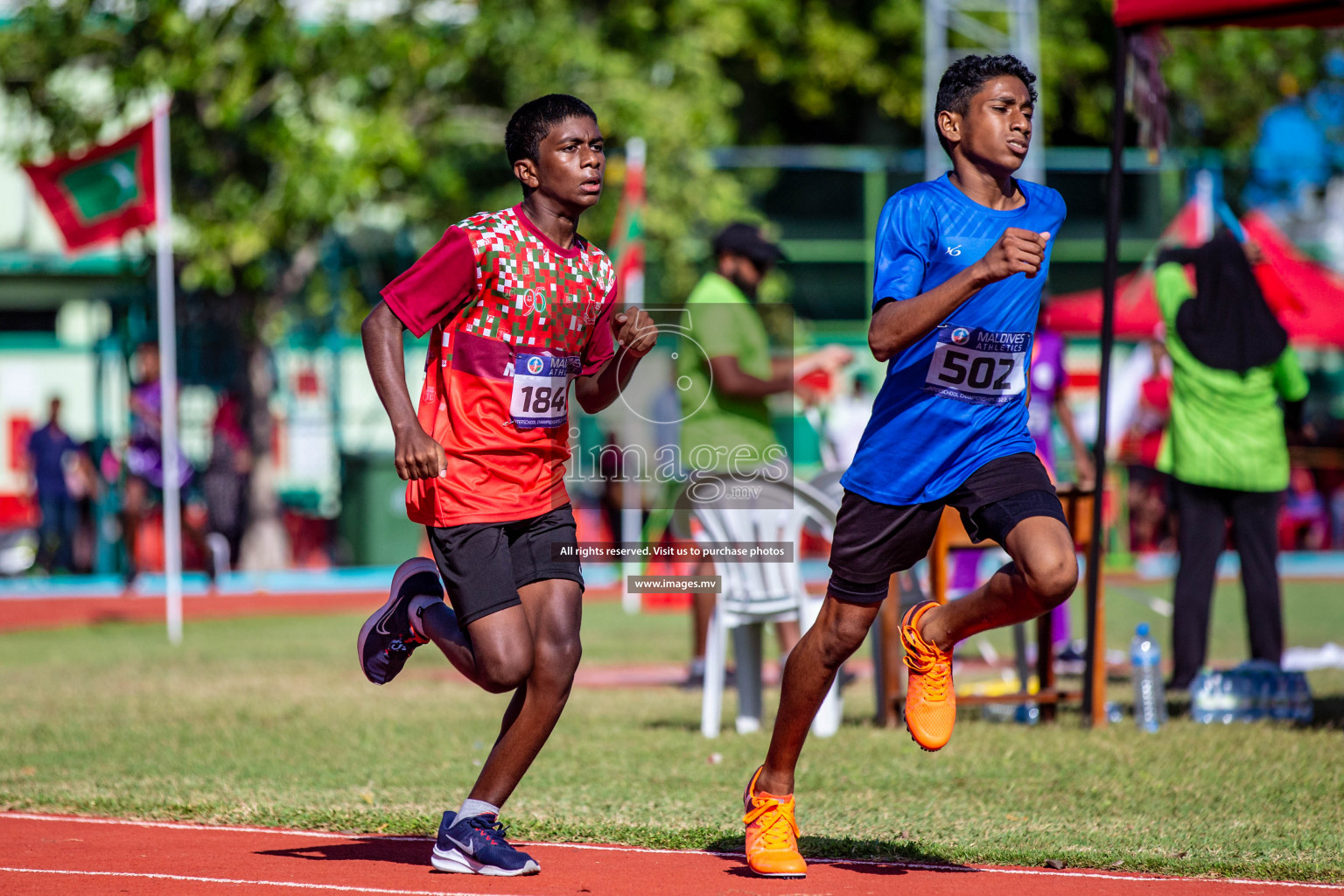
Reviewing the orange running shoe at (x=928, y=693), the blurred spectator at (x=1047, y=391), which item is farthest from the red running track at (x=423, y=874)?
the blurred spectator at (x=1047, y=391)

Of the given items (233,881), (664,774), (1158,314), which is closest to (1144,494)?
(1158,314)

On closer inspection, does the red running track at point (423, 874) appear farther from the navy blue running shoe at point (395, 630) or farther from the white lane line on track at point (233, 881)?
→ the navy blue running shoe at point (395, 630)

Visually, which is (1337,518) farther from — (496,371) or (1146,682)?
(496,371)

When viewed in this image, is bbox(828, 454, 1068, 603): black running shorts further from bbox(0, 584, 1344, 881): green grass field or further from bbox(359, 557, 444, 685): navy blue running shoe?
bbox(359, 557, 444, 685): navy blue running shoe

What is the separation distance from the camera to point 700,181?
22.2 m

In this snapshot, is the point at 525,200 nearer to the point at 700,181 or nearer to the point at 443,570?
the point at 443,570

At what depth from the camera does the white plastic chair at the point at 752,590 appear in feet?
25.7

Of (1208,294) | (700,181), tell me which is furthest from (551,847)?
(700,181)

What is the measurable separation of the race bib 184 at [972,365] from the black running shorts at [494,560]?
1.24 metres

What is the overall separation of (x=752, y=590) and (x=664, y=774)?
51.6 inches

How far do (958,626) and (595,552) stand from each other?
3.17 metres

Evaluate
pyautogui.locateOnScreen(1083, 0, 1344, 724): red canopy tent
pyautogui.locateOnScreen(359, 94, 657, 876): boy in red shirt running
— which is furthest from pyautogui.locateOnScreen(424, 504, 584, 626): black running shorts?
pyautogui.locateOnScreen(1083, 0, 1344, 724): red canopy tent

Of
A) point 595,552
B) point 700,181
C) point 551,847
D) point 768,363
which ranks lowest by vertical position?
point 551,847

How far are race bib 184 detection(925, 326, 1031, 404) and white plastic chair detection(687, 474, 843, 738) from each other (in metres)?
3.00
